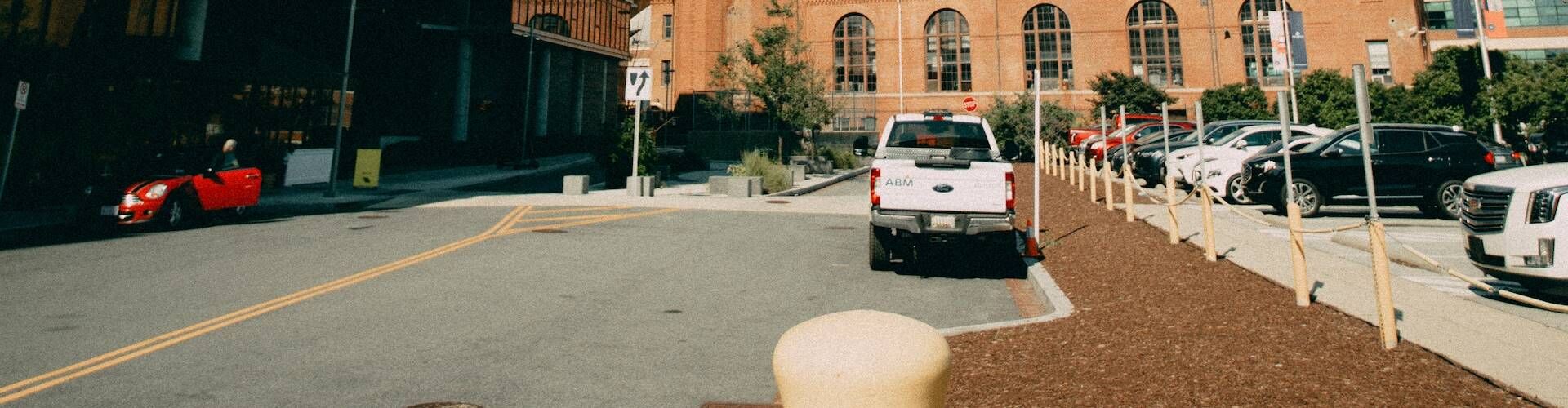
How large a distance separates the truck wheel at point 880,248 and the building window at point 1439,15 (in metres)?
62.0

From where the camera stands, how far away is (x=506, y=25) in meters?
35.9

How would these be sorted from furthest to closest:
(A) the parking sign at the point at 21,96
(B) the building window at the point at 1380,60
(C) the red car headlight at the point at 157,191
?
(B) the building window at the point at 1380,60
(A) the parking sign at the point at 21,96
(C) the red car headlight at the point at 157,191

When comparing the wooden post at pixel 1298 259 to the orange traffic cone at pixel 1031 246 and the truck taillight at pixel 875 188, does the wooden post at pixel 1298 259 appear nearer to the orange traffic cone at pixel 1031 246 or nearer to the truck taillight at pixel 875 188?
the orange traffic cone at pixel 1031 246

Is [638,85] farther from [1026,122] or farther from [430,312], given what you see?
[1026,122]

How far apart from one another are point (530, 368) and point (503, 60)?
124ft

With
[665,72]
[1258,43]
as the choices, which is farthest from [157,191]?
[1258,43]

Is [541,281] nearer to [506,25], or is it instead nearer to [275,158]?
[275,158]

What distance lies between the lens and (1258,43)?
53875 mm

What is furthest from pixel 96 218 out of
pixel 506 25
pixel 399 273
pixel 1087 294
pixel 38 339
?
pixel 506 25

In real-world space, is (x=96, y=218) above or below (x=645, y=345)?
above

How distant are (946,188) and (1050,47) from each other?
5156 centimetres

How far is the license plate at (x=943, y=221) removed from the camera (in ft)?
29.7

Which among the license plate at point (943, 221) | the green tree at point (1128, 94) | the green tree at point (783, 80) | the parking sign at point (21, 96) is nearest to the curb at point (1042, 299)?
the license plate at point (943, 221)

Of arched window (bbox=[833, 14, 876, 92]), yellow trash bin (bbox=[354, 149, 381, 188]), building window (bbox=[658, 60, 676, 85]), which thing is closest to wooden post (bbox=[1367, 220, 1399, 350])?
yellow trash bin (bbox=[354, 149, 381, 188])
